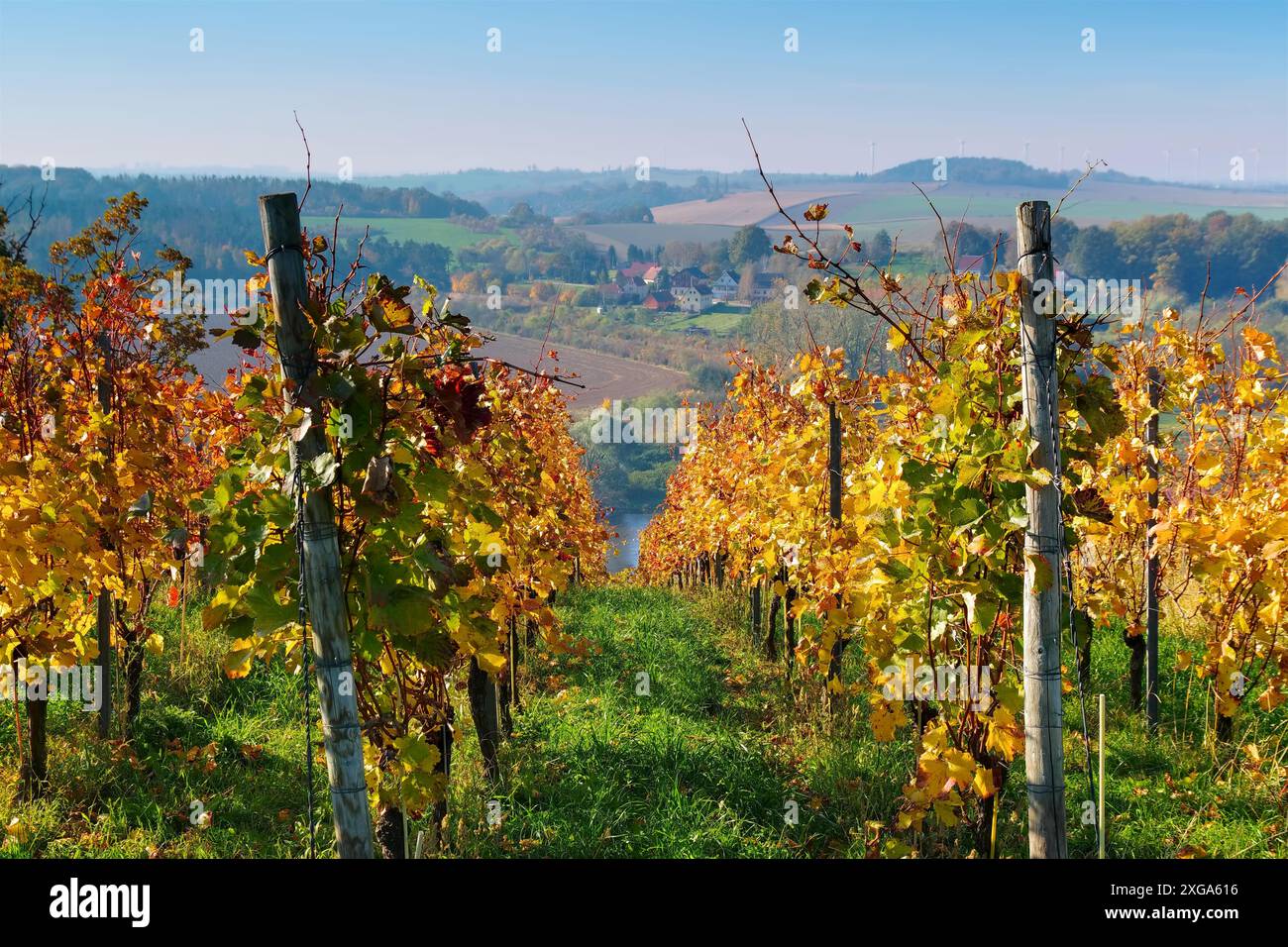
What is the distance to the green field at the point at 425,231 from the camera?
122312mm

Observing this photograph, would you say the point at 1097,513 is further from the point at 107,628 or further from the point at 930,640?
the point at 107,628

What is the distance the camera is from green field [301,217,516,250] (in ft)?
401

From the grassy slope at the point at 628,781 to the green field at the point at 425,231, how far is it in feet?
369

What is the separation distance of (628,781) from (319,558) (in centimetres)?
313

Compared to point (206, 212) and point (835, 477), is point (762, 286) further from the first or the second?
point (835, 477)

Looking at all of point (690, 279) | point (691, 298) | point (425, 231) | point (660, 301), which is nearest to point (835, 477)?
point (660, 301)

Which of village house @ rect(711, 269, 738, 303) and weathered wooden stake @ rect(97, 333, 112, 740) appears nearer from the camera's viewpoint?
weathered wooden stake @ rect(97, 333, 112, 740)

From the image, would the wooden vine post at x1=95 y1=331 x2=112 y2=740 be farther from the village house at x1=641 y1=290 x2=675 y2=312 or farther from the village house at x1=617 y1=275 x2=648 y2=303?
the village house at x1=617 y1=275 x2=648 y2=303

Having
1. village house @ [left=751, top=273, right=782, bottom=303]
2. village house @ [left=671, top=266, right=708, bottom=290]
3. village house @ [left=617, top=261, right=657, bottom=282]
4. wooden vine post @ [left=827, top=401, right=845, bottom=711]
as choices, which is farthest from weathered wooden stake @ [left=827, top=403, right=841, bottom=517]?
village house @ [left=617, top=261, right=657, bottom=282]

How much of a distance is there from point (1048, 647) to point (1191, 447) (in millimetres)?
3746

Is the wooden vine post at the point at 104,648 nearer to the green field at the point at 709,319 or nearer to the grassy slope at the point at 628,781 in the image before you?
the grassy slope at the point at 628,781

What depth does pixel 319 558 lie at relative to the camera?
109 inches

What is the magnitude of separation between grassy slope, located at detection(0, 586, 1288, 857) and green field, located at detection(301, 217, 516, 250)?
113m

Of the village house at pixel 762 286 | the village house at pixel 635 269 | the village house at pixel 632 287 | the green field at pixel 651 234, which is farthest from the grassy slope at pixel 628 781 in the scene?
the green field at pixel 651 234
